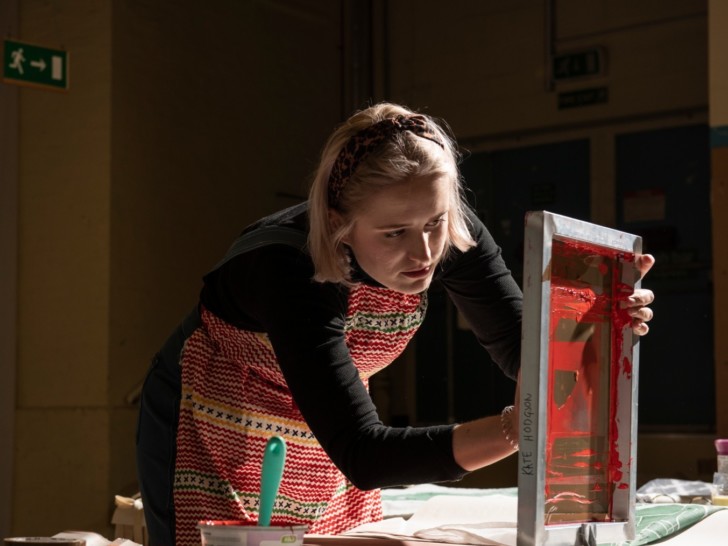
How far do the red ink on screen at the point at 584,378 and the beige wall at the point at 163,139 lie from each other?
3656mm

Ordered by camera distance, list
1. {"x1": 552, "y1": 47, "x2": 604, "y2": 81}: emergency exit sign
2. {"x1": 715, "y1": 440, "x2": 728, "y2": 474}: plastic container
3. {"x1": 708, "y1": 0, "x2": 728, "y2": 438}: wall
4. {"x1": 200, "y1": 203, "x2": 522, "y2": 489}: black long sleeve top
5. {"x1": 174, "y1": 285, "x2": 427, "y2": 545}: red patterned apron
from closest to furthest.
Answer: {"x1": 200, "y1": 203, "x2": 522, "y2": 489}: black long sleeve top < {"x1": 174, "y1": 285, "x2": 427, "y2": 545}: red patterned apron < {"x1": 715, "y1": 440, "x2": 728, "y2": 474}: plastic container < {"x1": 708, "y1": 0, "x2": 728, "y2": 438}: wall < {"x1": 552, "y1": 47, "x2": 604, "y2": 81}: emergency exit sign

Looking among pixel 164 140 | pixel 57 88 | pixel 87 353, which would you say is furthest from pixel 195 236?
pixel 57 88

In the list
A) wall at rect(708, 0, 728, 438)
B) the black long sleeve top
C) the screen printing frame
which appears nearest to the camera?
the screen printing frame

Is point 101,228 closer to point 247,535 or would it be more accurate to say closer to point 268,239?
point 268,239

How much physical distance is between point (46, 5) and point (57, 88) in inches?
38.8

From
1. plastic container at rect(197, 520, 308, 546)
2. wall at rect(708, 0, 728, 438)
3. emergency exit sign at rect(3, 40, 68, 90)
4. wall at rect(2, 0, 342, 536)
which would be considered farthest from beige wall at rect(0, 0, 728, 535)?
plastic container at rect(197, 520, 308, 546)

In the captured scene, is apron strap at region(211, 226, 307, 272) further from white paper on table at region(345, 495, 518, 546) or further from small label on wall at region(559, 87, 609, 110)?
small label on wall at region(559, 87, 609, 110)

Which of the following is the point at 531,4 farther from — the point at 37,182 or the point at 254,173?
the point at 37,182

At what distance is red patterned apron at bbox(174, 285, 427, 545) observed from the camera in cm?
155

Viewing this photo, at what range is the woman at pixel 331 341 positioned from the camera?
1.31 meters

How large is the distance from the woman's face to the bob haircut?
0.01m

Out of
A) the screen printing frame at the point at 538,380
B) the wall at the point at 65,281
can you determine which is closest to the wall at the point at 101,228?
the wall at the point at 65,281

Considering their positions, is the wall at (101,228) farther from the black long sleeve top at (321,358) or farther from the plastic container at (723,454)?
the black long sleeve top at (321,358)

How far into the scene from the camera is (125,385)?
4.96 metres
